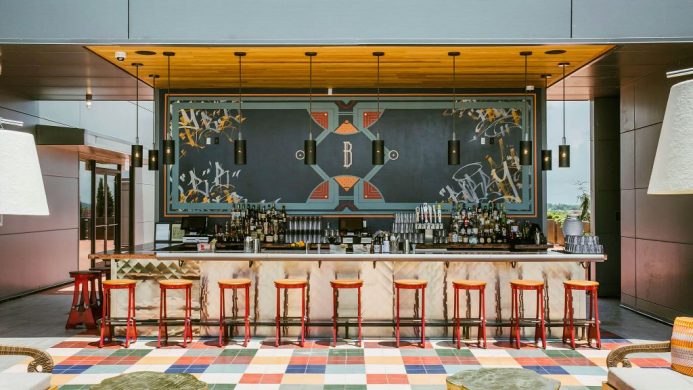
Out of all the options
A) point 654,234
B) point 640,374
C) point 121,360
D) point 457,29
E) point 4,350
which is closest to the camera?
point 640,374

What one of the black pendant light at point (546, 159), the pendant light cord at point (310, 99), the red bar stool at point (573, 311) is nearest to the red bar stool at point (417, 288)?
the red bar stool at point (573, 311)

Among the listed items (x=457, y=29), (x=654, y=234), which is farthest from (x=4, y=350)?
(x=654, y=234)

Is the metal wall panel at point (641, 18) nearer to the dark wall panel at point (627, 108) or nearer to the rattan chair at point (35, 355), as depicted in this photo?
the dark wall panel at point (627, 108)

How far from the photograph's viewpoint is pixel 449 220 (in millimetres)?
9133

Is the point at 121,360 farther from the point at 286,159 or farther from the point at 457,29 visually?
the point at 457,29

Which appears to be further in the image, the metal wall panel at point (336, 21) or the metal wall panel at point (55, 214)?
the metal wall panel at point (55, 214)

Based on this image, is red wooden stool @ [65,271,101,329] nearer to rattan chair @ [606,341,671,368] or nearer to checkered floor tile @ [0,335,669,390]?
checkered floor tile @ [0,335,669,390]

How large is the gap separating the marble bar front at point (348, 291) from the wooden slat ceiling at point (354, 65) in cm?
244

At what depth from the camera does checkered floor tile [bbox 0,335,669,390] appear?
524cm

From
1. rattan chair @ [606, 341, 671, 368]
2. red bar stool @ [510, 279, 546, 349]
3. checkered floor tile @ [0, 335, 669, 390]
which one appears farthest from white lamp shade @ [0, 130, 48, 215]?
red bar stool @ [510, 279, 546, 349]

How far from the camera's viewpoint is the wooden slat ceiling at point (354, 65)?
682cm

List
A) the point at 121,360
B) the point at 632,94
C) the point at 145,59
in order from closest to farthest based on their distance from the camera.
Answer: the point at 121,360 < the point at 145,59 < the point at 632,94

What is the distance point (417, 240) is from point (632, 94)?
394cm

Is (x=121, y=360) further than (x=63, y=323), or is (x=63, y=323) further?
(x=63, y=323)
